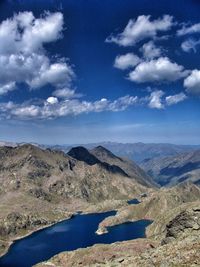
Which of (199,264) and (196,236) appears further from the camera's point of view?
(196,236)

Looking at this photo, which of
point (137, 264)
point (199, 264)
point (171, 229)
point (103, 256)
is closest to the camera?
point (199, 264)

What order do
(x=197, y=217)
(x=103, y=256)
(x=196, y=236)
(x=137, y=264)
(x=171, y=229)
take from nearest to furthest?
(x=137, y=264), (x=196, y=236), (x=197, y=217), (x=171, y=229), (x=103, y=256)

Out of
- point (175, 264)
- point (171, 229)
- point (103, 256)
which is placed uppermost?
point (175, 264)

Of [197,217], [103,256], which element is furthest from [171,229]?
[103,256]

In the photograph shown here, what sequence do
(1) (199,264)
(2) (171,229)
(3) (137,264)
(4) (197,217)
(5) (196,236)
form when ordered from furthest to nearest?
(2) (171,229) → (4) (197,217) → (5) (196,236) → (3) (137,264) → (1) (199,264)

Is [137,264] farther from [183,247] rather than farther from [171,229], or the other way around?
[171,229]

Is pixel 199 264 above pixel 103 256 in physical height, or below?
above

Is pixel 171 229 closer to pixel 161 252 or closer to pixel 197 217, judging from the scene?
pixel 197 217

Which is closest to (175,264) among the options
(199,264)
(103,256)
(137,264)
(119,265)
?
(199,264)

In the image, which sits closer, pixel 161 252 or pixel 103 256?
pixel 161 252
